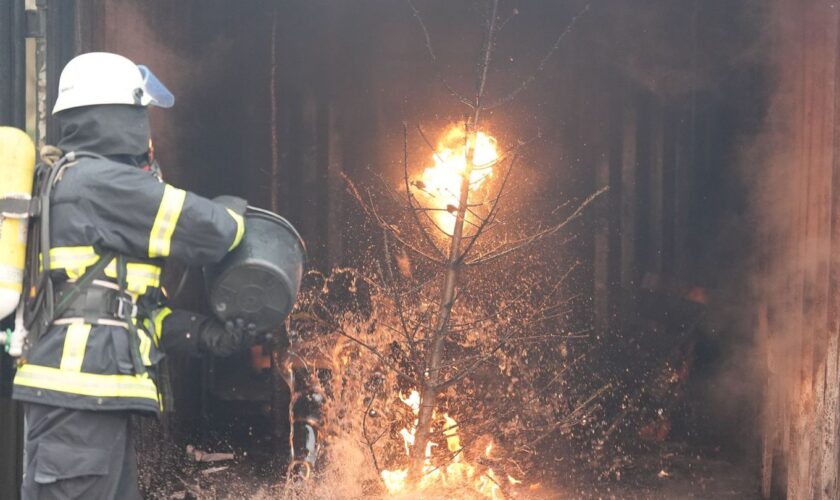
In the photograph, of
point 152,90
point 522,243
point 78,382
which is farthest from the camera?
point 522,243

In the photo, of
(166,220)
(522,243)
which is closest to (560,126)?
(522,243)

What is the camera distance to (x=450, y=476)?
17.7 feet

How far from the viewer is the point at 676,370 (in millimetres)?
5742

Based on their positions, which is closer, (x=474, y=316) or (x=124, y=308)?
(x=124, y=308)

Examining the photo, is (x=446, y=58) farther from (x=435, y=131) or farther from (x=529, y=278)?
(x=529, y=278)

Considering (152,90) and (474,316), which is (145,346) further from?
(474,316)

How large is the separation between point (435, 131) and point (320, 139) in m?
0.71

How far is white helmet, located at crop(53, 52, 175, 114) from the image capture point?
3766 millimetres

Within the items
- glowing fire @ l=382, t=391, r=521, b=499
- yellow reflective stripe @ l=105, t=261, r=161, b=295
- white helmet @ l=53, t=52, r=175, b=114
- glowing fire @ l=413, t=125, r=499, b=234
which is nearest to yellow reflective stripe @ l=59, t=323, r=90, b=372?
yellow reflective stripe @ l=105, t=261, r=161, b=295

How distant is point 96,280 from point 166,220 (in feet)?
1.24

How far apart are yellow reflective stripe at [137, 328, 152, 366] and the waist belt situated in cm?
11

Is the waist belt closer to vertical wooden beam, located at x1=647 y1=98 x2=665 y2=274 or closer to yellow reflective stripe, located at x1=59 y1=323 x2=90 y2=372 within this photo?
yellow reflective stripe, located at x1=59 y1=323 x2=90 y2=372

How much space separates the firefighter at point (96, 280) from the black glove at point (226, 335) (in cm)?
27

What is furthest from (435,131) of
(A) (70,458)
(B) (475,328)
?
(A) (70,458)
